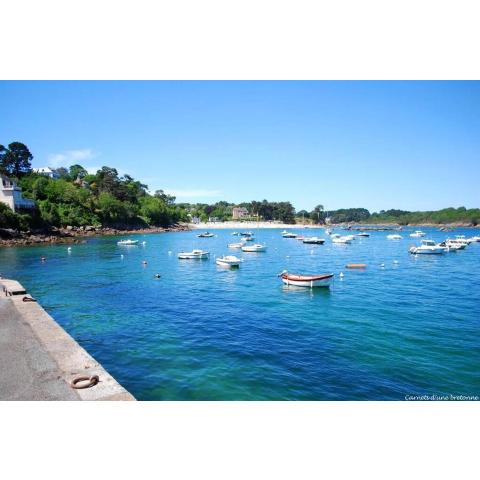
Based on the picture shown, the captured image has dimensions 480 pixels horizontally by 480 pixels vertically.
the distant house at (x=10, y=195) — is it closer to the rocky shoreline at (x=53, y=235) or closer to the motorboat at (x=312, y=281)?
the rocky shoreline at (x=53, y=235)

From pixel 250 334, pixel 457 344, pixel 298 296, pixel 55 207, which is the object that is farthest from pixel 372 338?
pixel 55 207

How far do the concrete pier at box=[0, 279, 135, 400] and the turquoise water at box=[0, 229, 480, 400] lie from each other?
2098 millimetres

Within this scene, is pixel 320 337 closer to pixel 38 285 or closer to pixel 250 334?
pixel 250 334

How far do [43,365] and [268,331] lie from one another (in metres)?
12.8

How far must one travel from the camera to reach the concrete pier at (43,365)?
10898 millimetres

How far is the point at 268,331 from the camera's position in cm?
2197

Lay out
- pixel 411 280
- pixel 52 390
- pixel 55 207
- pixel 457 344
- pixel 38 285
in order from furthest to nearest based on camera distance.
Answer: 1. pixel 55 207
2. pixel 411 280
3. pixel 38 285
4. pixel 457 344
5. pixel 52 390

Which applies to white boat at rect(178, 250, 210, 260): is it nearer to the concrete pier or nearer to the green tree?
the concrete pier

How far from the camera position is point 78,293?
105 feet

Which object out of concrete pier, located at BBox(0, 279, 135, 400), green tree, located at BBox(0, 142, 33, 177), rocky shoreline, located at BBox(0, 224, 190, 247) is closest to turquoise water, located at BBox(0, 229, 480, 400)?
concrete pier, located at BBox(0, 279, 135, 400)

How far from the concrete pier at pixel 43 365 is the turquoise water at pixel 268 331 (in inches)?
82.6

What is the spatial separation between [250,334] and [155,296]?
44.5 ft

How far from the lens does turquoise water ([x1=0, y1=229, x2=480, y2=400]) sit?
14.8 meters

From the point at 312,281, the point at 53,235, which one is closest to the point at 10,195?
the point at 53,235
